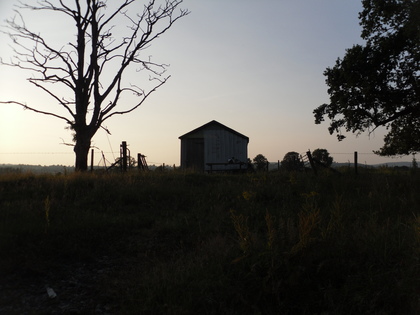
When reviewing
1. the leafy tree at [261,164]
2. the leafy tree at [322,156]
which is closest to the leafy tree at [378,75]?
the leafy tree at [261,164]

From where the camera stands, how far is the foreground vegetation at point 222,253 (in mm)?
4168

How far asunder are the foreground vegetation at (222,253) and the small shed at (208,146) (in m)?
18.0

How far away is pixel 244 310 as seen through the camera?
408 centimetres

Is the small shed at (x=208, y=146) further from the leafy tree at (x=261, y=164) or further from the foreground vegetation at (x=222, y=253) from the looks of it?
the foreground vegetation at (x=222, y=253)

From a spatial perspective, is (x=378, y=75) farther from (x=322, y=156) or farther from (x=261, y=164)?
(x=322, y=156)

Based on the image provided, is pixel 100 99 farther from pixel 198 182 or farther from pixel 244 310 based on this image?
pixel 244 310

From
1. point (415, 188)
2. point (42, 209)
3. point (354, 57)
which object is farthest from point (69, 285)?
point (354, 57)

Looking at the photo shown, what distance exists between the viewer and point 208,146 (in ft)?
89.6

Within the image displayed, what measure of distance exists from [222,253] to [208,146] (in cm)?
2238

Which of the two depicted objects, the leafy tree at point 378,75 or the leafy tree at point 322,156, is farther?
the leafy tree at point 322,156

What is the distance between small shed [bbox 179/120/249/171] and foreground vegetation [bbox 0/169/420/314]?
1805 centimetres

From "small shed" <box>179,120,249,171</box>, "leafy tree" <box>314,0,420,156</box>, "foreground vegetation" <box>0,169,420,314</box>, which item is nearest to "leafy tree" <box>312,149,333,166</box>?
"small shed" <box>179,120,249,171</box>

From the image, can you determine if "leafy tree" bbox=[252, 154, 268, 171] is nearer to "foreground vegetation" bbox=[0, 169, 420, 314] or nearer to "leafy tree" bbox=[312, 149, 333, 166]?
"leafy tree" bbox=[312, 149, 333, 166]

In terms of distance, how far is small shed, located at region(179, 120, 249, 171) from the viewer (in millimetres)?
27281
